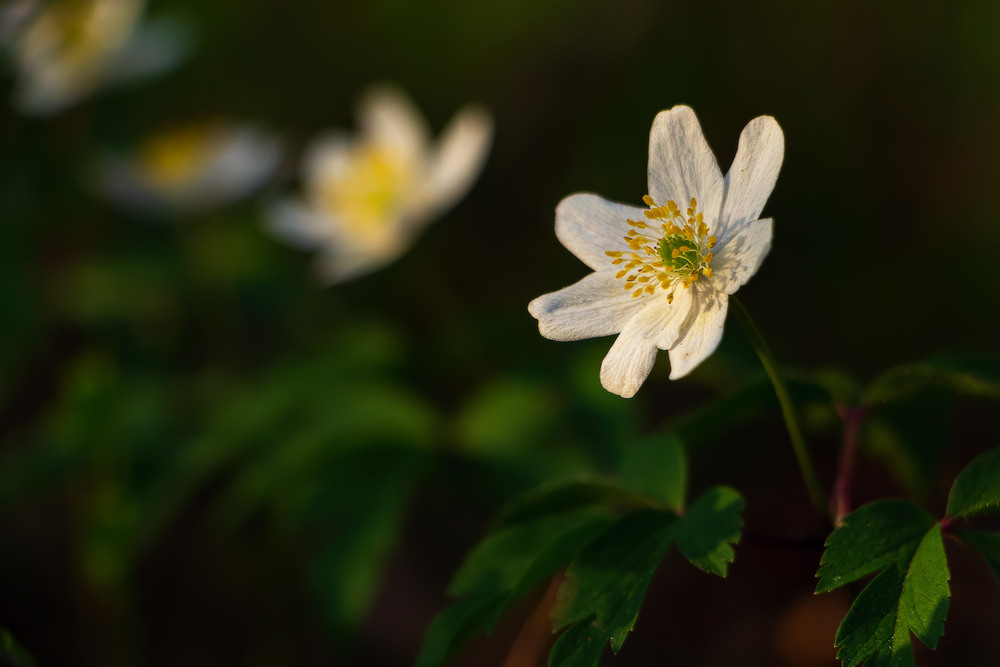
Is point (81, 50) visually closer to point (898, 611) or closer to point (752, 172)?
point (752, 172)

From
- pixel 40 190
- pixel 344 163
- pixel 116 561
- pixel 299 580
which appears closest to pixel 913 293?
pixel 344 163

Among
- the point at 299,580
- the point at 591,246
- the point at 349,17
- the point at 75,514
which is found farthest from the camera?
the point at 349,17

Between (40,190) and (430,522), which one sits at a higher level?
(40,190)

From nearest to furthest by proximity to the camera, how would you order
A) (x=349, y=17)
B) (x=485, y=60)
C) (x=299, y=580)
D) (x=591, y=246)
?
(x=591, y=246), (x=299, y=580), (x=485, y=60), (x=349, y=17)

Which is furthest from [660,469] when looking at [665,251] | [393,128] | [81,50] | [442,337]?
[81,50]

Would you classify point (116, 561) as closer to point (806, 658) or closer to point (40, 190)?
point (806, 658)

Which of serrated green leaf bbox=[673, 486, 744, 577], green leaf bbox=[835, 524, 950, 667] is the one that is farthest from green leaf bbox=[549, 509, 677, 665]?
green leaf bbox=[835, 524, 950, 667]

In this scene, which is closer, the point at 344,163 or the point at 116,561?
the point at 116,561

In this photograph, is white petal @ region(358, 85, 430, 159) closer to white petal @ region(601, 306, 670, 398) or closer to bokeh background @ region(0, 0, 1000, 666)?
bokeh background @ region(0, 0, 1000, 666)
